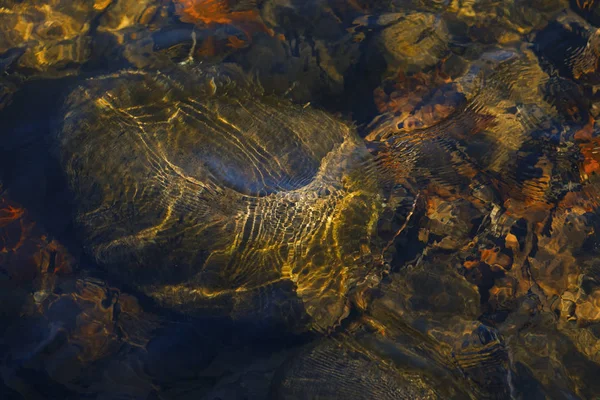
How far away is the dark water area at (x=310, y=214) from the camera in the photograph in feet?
11.6

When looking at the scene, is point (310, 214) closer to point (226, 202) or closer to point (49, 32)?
point (226, 202)

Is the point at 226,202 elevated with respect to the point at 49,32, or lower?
lower

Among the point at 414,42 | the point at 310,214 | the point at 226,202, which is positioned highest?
the point at 414,42

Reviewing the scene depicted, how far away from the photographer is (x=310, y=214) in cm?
377

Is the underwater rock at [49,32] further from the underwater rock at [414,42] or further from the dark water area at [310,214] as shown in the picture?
the underwater rock at [414,42]

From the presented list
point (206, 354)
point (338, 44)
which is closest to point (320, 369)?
point (206, 354)

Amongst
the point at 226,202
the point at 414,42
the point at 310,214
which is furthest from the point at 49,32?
the point at 414,42

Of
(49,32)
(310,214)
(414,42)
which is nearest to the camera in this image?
(310,214)

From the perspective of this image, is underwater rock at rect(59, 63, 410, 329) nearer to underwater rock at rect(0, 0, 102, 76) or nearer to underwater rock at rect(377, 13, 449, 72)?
underwater rock at rect(0, 0, 102, 76)

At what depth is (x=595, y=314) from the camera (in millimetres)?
3527

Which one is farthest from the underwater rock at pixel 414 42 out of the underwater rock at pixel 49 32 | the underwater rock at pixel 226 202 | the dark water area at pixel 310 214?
the underwater rock at pixel 49 32

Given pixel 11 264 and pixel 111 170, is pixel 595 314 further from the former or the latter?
pixel 11 264

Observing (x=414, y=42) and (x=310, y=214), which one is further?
(x=414, y=42)

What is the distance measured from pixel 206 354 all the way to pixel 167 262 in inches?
30.1
